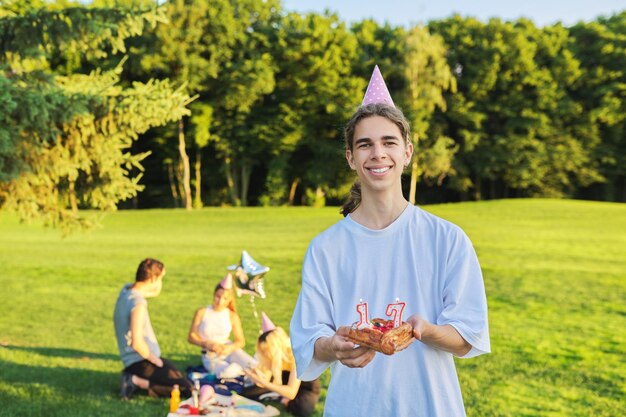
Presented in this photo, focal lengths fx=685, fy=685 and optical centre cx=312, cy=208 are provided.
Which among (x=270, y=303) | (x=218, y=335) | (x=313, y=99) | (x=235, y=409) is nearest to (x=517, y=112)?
(x=313, y=99)

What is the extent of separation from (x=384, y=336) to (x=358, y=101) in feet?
135

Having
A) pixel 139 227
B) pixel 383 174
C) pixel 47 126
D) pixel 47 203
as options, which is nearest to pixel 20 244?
pixel 139 227

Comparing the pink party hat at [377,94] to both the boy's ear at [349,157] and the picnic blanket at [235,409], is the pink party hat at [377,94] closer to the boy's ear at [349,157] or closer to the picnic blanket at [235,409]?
the boy's ear at [349,157]

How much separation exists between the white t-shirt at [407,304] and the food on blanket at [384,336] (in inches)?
5.5

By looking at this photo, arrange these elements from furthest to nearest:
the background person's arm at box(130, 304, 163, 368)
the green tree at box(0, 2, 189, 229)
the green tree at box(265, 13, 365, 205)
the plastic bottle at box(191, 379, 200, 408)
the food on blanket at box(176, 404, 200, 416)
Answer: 1. the green tree at box(265, 13, 365, 205)
2. the green tree at box(0, 2, 189, 229)
3. the background person's arm at box(130, 304, 163, 368)
4. the plastic bottle at box(191, 379, 200, 408)
5. the food on blanket at box(176, 404, 200, 416)

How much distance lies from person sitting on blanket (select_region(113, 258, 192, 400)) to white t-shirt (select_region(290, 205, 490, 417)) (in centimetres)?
460

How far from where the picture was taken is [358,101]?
42.5m

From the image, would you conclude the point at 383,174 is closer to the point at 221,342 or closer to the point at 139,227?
the point at 221,342

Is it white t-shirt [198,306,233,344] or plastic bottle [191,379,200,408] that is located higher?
white t-shirt [198,306,233,344]

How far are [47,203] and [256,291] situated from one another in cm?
400

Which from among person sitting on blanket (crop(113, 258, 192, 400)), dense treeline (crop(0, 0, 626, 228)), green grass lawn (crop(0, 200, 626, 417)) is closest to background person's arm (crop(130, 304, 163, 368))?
person sitting on blanket (crop(113, 258, 192, 400))

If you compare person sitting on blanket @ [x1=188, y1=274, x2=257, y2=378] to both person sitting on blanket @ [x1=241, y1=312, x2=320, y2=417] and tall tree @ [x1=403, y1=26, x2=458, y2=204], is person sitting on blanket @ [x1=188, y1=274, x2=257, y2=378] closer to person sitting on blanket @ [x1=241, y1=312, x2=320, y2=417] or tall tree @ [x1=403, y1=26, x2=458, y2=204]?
person sitting on blanket @ [x1=241, y1=312, x2=320, y2=417]

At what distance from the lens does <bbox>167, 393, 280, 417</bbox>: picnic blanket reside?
6.04 meters

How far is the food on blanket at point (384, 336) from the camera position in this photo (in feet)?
6.75
